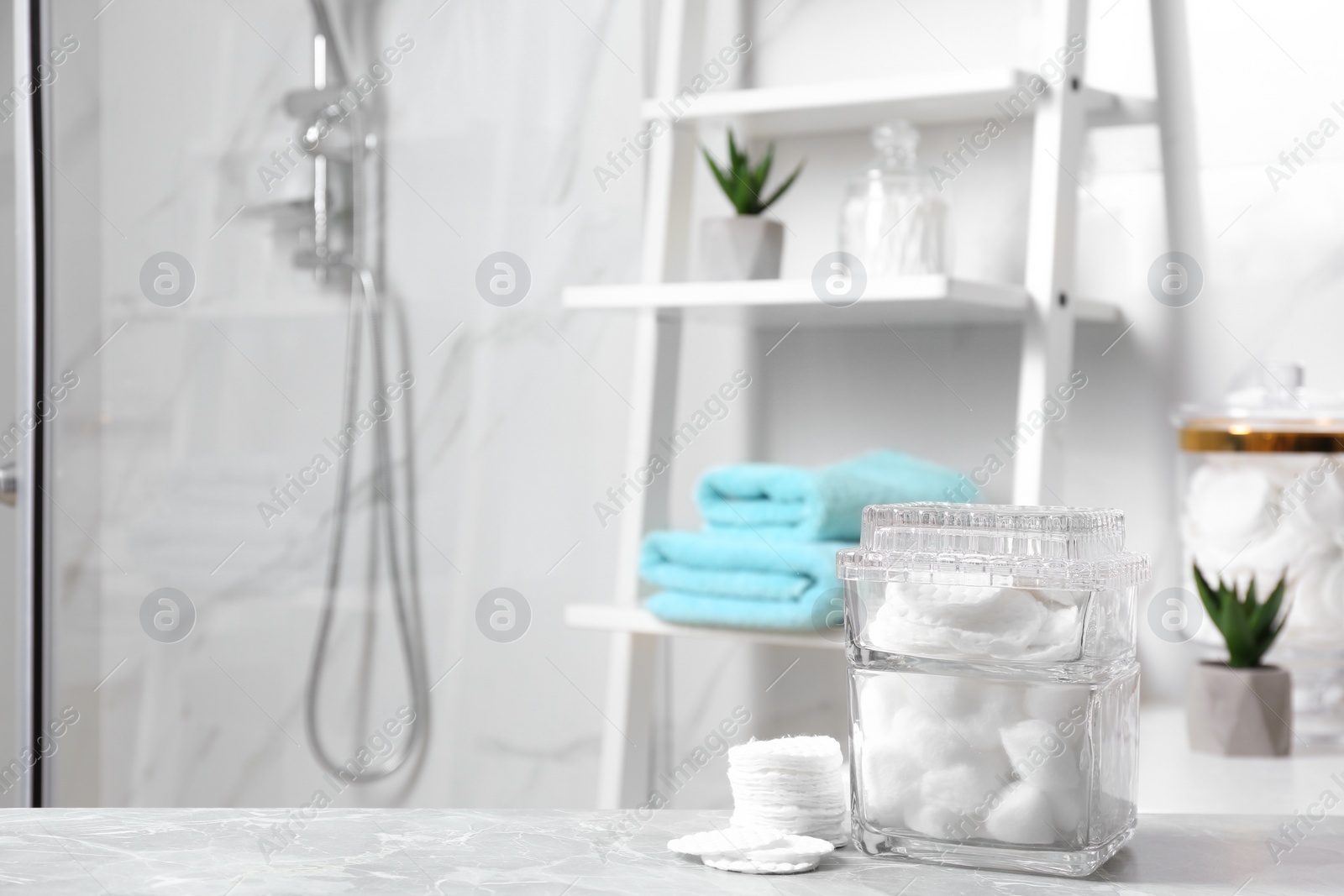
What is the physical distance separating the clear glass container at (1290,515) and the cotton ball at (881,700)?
0.58m

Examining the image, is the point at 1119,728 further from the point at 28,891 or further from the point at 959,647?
the point at 28,891

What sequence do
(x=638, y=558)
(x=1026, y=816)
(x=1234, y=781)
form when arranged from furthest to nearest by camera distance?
(x=638, y=558)
(x=1234, y=781)
(x=1026, y=816)

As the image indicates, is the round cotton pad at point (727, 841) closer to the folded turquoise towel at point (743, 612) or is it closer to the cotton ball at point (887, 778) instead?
the cotton ball at point (887, 778)

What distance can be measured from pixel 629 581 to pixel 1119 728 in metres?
0.73

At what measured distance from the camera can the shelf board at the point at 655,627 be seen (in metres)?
1.06

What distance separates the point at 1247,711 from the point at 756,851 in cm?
59

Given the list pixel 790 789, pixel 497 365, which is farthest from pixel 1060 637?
pixel 497 365

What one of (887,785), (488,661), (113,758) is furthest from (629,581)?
(887,785)

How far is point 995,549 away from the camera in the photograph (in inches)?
→ 21.0

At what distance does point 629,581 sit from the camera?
4.00 feet

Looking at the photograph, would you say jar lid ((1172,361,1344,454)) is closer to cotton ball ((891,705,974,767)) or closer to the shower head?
cotton ball ((891,705,974,767))

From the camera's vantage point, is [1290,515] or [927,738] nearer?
[927,738]

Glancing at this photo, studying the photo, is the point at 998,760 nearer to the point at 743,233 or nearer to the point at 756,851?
the point at 756,851

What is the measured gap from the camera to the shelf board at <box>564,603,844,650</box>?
1.06 m
